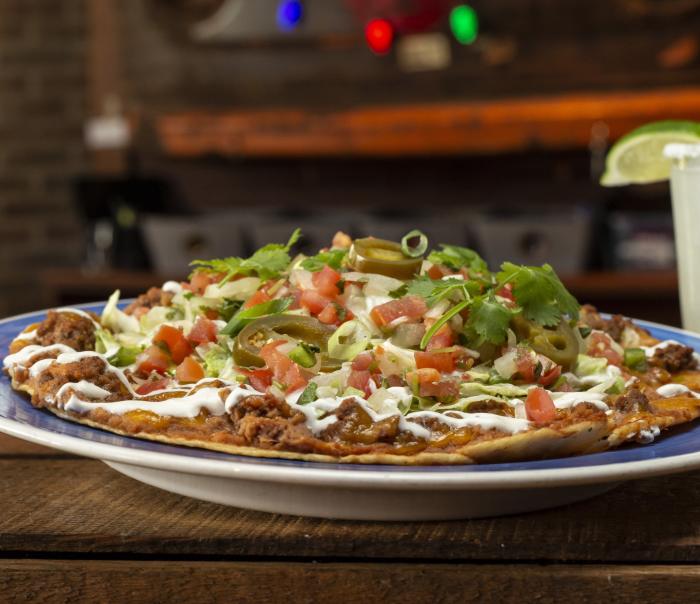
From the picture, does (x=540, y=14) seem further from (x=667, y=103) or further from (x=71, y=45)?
(x=71, y=45)

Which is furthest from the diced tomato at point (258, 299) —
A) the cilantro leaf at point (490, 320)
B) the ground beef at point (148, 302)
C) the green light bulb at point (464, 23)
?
the green light bulb at point (464, 23)

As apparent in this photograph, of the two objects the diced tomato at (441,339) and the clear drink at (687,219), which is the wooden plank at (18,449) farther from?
the clear drink at (687,219)

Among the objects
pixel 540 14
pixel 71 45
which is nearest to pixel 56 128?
pixel 71 45

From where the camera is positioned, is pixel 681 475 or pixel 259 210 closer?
pixel 681 475

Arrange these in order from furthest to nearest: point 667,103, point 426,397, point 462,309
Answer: point 667,103, point 462,309, point 426,397

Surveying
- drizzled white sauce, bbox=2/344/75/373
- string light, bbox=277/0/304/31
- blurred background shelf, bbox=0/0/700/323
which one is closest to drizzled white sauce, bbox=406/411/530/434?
drizzled white sauce, bbox=2/344/75/373
